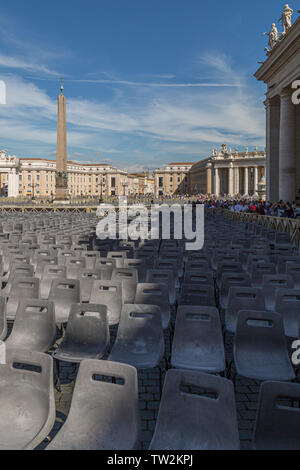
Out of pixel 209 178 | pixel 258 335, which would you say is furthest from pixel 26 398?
pixel 209 178

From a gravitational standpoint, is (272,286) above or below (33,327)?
above

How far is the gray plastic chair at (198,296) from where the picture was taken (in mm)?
5887

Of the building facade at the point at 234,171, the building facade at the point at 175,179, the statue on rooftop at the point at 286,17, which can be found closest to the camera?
the statue on rooftop at the point at 286,17

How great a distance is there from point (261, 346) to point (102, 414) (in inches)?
93.6

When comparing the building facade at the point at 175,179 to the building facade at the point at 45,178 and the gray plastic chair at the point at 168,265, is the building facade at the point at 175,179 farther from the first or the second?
the gray plastic chair at the point at 168,265

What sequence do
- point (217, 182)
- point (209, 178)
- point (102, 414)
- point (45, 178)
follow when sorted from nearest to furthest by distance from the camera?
point (102, 414) < point (217, 182) < point (209, 178) < point (45, 178)

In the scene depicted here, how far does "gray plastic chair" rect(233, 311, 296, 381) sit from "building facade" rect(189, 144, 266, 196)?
107 meters

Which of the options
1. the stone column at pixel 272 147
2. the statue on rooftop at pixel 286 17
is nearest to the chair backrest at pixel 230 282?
the stone column at pixel 272 147

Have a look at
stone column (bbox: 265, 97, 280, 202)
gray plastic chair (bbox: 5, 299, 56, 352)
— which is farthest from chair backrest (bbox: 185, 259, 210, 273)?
stone column (bbox: 265, 97, 280, 202)

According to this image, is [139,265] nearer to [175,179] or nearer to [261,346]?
[261,346]

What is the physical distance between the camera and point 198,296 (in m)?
5.90

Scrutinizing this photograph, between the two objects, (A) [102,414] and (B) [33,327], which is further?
(B) [33,327]

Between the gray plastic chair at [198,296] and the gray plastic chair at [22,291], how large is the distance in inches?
95.4
